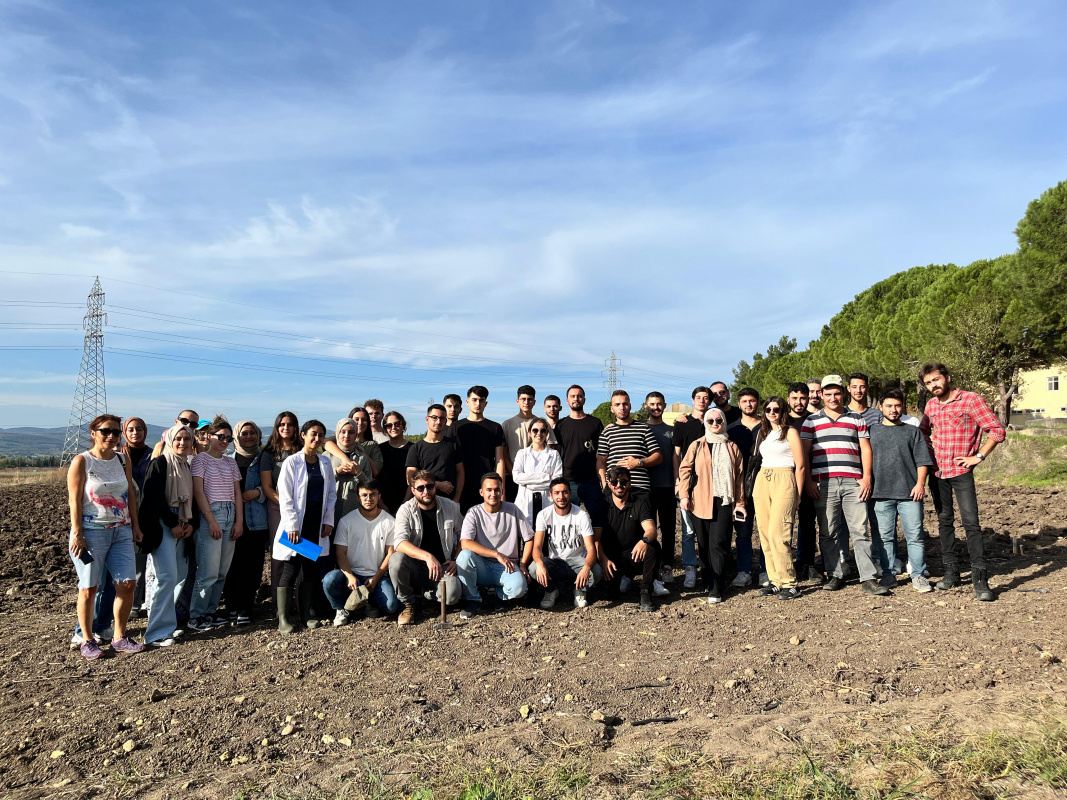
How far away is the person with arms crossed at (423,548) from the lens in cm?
620

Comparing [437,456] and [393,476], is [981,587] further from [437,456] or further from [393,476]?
[393,476]

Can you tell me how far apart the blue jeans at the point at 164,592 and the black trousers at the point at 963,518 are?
6.36 m

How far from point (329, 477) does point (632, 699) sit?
10.5 ft

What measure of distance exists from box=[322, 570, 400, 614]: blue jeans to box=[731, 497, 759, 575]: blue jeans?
3275 mm

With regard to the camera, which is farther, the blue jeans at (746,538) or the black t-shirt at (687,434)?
the black t-shirt at (687,434)

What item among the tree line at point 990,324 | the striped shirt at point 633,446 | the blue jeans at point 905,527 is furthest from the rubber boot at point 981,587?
the tree line at point 990,324

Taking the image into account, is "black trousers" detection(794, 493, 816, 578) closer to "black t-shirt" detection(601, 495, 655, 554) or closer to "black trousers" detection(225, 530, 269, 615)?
"black t-shirt" detection(601, 495, 655, 554)

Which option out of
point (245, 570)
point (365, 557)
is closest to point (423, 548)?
point (365, 557)

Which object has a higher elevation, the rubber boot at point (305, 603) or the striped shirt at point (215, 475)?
the striped shirt at point (215, 475)

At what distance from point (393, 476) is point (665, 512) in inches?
109

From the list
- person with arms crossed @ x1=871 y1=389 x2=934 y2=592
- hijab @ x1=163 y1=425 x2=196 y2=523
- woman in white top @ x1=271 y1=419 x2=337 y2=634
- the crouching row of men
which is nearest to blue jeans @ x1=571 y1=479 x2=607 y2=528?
the crouching row of men

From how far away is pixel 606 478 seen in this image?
686 centimetres

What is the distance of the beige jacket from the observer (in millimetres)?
6688

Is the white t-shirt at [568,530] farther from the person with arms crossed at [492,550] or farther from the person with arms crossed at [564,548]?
the person with arms crossed at [492,550]
